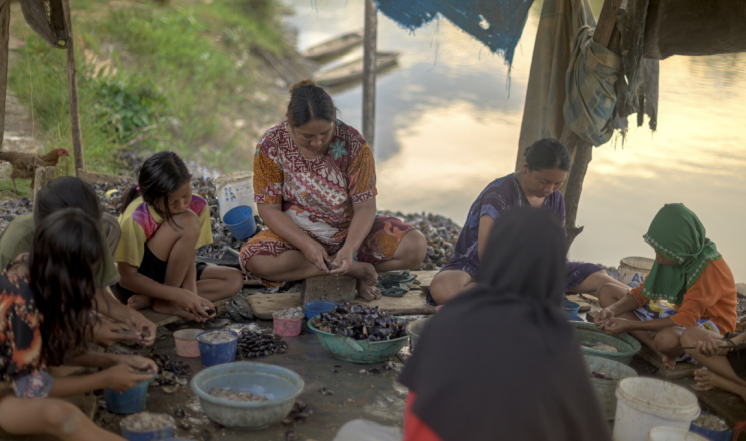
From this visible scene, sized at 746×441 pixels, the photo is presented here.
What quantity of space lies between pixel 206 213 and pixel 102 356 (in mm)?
1271

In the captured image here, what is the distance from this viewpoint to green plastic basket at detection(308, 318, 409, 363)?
287cm

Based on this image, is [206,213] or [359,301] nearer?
[206,213]

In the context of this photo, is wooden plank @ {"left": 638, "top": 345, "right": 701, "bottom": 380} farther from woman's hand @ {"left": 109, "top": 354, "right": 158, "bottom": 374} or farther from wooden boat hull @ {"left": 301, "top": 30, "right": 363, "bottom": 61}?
wooden boat hull @ {"left": 301, "top": 30, "right": 363, "bottom": 61}

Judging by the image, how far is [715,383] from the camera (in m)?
2.79

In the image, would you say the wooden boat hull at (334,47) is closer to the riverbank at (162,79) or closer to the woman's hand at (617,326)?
the riverbank at (162,79)

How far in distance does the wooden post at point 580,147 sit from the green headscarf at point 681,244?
3.71 feet

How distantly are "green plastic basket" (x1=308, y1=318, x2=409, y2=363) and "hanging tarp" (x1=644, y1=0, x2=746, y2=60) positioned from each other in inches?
97.9

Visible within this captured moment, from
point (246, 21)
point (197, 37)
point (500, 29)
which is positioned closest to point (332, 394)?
point (500, 29)

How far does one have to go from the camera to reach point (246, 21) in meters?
15.4

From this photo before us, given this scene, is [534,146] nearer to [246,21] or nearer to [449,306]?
[449,306]

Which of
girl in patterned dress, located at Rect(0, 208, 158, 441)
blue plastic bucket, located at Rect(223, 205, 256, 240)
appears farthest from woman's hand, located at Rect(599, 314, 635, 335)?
blue plastic bucket, located at Rect(223, 205, 256, 240)

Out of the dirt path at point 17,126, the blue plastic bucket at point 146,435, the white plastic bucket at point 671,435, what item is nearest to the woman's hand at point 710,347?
the white plastic bucket at point 671,435

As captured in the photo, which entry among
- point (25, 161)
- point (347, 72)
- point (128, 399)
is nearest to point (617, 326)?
point (128, 399)

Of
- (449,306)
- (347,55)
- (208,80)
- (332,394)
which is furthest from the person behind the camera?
(347,55)
